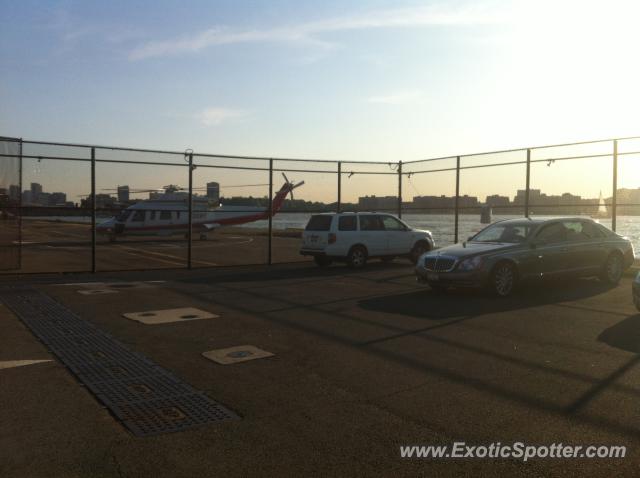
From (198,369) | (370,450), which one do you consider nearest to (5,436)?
(198,369)

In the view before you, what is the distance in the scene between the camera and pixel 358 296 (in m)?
11.8

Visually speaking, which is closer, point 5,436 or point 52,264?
point 5,436

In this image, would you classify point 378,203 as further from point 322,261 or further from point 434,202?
point 322,261

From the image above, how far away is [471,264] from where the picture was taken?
38.0ft

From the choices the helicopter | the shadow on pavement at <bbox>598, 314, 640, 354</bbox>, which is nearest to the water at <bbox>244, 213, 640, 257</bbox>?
the helicopter

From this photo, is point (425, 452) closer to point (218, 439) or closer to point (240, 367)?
point (218, 439)

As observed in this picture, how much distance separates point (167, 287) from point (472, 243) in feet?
21.9

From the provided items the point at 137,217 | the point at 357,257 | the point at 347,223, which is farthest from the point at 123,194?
the point at 137,217

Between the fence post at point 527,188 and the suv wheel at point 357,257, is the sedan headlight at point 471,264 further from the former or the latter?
the suv wheel at point 357,257

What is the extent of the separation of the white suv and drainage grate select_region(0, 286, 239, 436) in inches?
367

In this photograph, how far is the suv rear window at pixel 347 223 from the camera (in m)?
17.8

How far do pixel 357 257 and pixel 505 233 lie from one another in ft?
19.1

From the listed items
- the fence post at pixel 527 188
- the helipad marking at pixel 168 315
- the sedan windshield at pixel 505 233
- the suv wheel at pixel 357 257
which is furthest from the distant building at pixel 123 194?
the fence post at pixel 527 188

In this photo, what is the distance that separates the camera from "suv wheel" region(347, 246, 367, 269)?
17.7 meters
